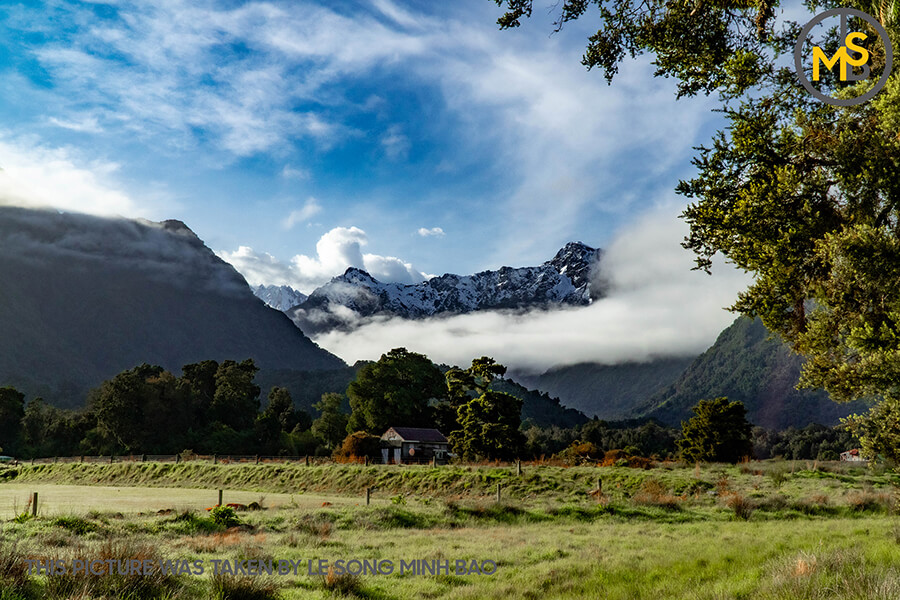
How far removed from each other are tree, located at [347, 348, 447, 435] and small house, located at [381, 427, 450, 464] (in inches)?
113

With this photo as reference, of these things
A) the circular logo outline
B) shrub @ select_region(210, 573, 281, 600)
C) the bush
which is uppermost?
the circular logo outline

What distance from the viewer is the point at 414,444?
232 feet

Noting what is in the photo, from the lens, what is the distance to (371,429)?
77.0 m

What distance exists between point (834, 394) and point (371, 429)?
2692 inches

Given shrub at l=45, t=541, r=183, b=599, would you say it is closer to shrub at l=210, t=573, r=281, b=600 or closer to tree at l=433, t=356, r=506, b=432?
shrub at l=210, t=573, r=281, b=600

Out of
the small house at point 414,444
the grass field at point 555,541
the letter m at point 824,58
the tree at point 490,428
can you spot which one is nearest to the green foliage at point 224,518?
the grass field at point 555,541

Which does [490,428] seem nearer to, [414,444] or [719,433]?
[414,444]

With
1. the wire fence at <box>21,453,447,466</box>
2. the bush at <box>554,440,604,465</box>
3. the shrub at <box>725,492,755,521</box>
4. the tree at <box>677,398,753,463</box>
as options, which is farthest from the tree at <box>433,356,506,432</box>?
the shrub at <box>725,492,755,521</box>

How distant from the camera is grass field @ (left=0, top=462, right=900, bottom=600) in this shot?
30.1 ft

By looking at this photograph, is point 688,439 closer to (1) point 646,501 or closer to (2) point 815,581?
(1) point 646,501

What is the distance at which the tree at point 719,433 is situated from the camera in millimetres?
51094

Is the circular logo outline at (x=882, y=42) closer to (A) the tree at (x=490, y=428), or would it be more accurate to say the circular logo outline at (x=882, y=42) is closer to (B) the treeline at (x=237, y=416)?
(A) the tree at (x=490, y=428)

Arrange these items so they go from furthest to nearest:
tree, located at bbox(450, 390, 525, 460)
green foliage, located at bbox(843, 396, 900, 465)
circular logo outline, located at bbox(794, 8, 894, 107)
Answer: tree, located at bbox(450, 390, 525, 460) → green foliage, located at bbox(843, 396, 900, 465) → circular logo outline, located at bbox(794, 8, 894, 107)

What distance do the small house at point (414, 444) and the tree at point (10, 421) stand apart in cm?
6020
